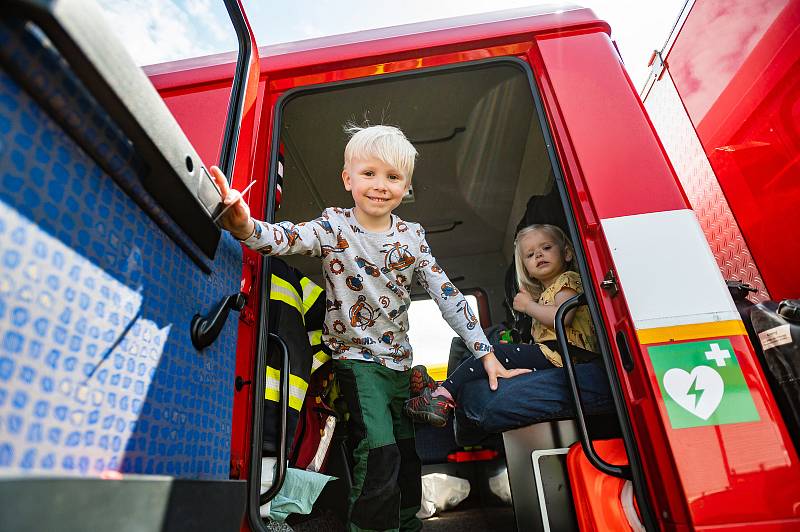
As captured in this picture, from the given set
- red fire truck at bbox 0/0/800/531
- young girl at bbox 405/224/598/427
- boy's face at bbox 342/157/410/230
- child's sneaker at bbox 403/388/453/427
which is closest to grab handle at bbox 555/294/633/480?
red fire truck at bbox 0/0/800/531

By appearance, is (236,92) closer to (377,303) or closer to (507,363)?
(377,303)

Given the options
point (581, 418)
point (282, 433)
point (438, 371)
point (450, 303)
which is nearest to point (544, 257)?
point (450, 303)

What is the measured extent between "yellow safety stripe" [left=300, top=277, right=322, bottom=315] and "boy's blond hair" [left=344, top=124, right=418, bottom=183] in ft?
1.69

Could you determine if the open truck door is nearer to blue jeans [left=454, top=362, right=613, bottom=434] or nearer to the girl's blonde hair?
blue jeans [left=454, top=362, right=613, bottom=434]

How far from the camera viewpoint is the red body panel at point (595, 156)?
1.01m

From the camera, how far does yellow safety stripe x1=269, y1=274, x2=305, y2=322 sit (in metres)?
1.53

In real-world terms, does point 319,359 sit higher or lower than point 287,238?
lower

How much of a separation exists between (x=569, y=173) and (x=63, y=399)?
1349 mm

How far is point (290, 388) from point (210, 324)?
1.72 feet

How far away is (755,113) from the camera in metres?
1.56

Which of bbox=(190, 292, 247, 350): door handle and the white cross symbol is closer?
bbox=(190, 292, 247, 350): door handle

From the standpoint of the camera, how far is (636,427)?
117 centimetres

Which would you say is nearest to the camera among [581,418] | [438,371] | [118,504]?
[118,504]

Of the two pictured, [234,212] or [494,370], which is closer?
[234,212]
